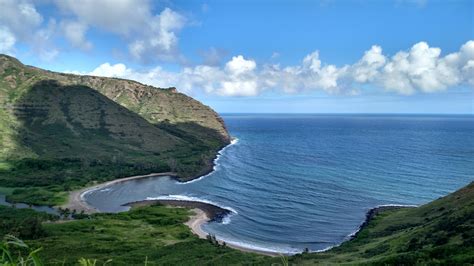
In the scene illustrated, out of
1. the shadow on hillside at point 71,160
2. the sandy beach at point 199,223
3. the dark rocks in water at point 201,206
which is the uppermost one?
the shadow on hillside at point 71,160

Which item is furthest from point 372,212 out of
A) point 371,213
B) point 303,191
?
point 303,191

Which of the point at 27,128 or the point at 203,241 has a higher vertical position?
the point at 27,128

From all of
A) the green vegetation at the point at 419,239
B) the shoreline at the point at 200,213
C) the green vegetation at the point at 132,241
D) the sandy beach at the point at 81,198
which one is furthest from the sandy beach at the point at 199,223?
the sandy beach at the point at 81,198

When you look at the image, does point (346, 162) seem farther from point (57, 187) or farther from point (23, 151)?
point (23, 151)

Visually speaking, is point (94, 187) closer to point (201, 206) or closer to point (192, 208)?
point (192, 208)

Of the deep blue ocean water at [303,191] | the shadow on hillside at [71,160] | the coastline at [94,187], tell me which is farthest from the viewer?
the shadow on hillside at [71,160]

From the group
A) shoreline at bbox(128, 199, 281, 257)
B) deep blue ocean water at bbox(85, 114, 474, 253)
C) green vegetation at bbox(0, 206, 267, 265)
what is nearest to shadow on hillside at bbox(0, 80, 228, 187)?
deep blue ocean water at bbox(85, 114, 474, 253)

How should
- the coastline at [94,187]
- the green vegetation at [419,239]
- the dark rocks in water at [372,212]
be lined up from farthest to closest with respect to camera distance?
the coastline at [94,187]
the dark rocks in water at [372,212]
the green vegetation at [419,239]

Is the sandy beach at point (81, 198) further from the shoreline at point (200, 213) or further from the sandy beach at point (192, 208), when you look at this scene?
the shoreline at point (200, 213)

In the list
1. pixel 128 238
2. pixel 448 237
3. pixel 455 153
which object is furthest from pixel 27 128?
pixel 455 153
